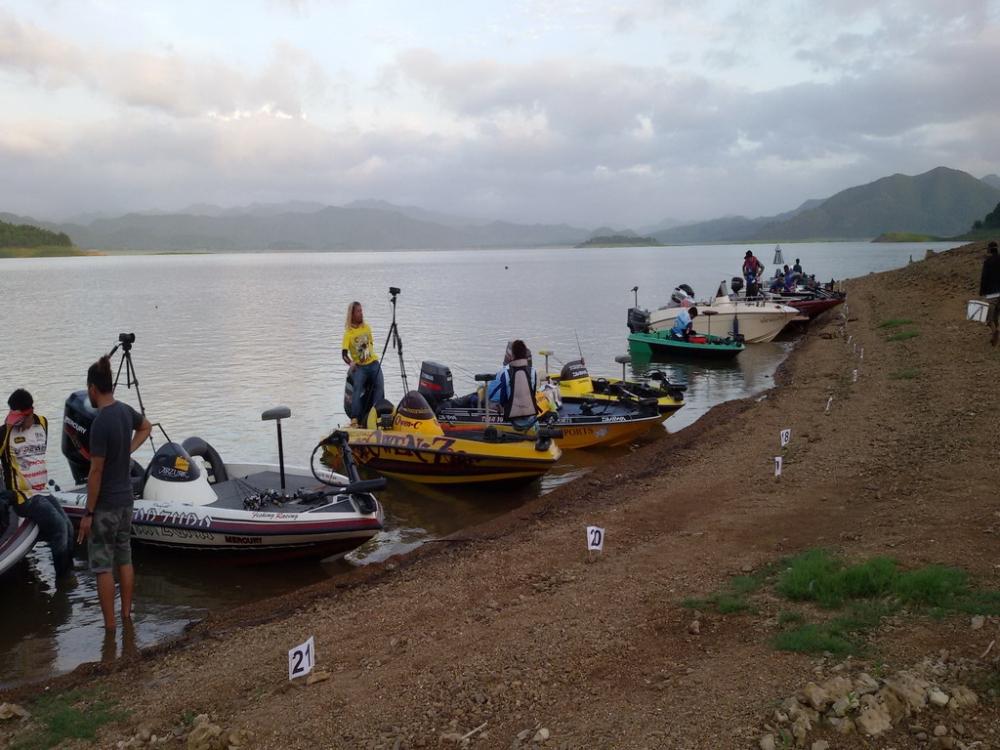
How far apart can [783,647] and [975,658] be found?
98 cm

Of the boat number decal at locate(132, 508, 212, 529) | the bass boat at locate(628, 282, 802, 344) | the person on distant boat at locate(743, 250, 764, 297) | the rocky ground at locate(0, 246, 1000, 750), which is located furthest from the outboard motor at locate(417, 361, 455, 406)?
the person on distant boat at locate(743, 250, 764, 297)

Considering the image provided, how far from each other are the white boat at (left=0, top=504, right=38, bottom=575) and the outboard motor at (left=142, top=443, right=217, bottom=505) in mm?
1346

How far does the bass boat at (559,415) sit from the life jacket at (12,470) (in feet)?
20.2

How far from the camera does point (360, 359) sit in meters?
13.2

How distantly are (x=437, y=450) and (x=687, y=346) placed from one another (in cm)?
1453

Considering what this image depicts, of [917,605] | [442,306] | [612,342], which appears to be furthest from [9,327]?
[917,605]

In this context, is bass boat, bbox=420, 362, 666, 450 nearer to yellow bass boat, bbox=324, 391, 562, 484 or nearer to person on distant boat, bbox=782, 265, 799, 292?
yellow bass boat, bbox=324, 391, 562, 484

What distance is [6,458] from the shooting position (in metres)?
8.36

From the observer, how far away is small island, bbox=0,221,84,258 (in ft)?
577

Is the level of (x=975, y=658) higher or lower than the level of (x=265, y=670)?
higher

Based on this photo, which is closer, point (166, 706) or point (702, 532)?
point (166, 706)

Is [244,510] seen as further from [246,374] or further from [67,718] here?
[246,374]

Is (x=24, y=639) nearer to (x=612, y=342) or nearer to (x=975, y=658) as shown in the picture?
(x=975, y=658)

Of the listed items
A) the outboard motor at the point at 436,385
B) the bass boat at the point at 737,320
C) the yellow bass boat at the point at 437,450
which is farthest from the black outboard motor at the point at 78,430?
the bass boat at the point at 737,320
